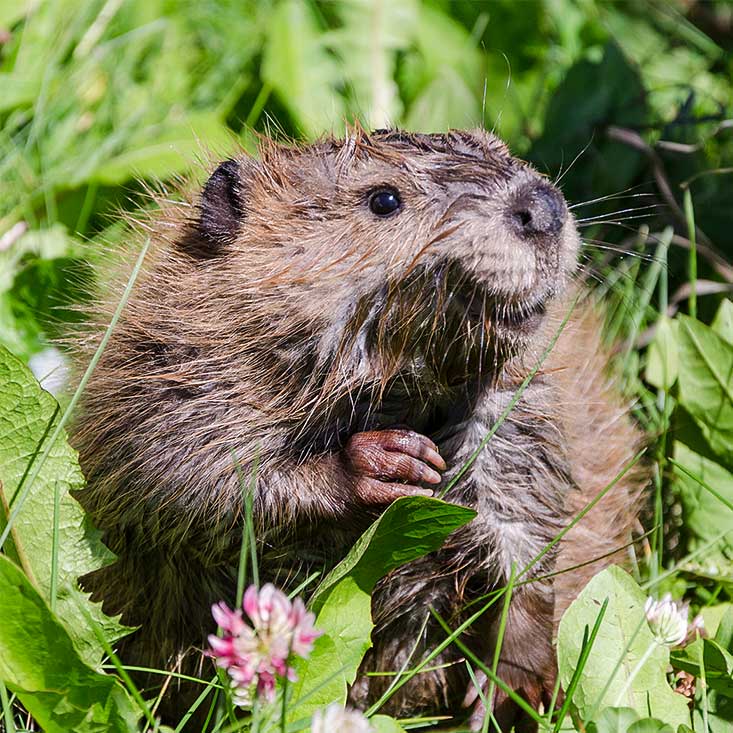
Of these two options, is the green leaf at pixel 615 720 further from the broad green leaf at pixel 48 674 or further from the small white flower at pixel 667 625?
the broad green leaf at pixel 48 674

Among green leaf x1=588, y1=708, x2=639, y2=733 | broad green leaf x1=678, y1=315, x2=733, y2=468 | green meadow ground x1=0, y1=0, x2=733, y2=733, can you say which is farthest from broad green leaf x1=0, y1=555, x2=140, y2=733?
broad green leaf x1=678, y1=315, x2=733, y2=468

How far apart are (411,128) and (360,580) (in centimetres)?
321

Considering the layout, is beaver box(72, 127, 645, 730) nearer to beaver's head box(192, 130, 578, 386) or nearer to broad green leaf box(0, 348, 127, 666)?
beaver's head box(192, 130, 578, 386)

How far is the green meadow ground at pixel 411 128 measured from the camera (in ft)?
9.19

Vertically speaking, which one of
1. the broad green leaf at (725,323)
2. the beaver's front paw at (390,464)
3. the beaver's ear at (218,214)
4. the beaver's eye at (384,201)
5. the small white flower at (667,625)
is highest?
the beaver's eye at (384,201)

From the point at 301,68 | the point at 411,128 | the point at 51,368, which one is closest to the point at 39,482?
the point at 51,368

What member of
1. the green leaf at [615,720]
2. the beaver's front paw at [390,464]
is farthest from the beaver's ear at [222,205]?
the green leaf at [615,720]

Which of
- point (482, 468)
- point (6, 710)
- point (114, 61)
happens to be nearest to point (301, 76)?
point (114, 61)

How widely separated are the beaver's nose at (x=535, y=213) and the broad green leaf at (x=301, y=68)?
9.19 ft

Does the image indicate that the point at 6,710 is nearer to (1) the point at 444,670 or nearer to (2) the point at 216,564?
(2) the point at 216,564

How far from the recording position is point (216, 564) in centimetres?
322

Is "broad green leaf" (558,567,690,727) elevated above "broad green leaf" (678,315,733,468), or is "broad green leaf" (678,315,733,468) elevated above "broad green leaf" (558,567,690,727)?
"broad green leaf" (678,315,733,468)

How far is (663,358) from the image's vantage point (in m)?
4.07

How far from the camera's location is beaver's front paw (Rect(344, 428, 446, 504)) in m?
2.99
